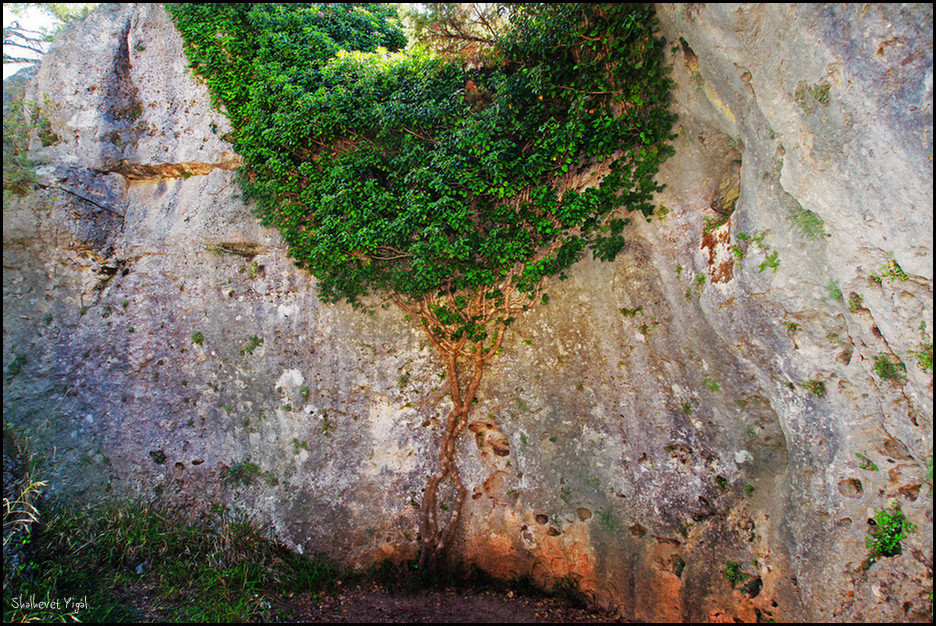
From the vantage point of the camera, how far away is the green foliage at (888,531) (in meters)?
3.04

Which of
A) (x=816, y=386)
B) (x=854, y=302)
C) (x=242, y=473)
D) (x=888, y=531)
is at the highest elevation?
(x=854, y=302)

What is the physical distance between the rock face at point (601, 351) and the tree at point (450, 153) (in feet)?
1.08

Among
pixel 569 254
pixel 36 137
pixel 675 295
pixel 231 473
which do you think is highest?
pixel 36 137

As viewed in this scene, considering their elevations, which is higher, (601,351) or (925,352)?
(601,351)

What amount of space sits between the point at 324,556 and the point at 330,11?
788 cm

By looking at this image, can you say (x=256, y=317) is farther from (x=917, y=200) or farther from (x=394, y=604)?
(x=917, y=200)

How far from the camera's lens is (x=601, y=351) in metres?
4.95

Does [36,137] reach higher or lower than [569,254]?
higher

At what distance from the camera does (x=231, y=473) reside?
5320 millimetres

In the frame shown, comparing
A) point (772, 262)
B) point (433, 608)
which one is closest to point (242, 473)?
point (433, 608)

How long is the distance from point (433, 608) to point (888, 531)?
4.30 m

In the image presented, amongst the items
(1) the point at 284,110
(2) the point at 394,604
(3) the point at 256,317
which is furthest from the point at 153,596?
(1) the point at 284,110

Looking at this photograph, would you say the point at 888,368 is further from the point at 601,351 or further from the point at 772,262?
the point at 601,351

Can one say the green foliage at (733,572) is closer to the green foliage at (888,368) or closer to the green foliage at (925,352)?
the green foliage at (888,368)
